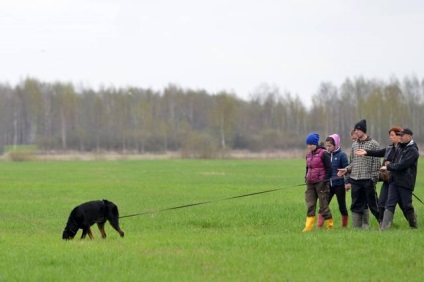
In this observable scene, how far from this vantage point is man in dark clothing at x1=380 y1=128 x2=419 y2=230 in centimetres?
1422

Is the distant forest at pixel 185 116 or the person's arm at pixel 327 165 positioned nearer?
the person's arm at pixel 327 165

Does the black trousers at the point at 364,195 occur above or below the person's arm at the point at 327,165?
below

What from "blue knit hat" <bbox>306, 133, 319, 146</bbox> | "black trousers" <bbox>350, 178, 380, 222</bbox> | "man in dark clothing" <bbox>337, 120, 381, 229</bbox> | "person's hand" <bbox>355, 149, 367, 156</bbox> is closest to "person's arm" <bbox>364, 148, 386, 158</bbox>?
"person's hand" <bbox>355, 149, 367, 156</bbox>

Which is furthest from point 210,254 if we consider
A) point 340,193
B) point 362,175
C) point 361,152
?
point 340,193

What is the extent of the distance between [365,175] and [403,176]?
44.8 inches

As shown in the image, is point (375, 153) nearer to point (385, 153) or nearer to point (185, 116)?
point (385, 153)

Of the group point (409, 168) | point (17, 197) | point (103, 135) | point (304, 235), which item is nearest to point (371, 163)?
point (409, 168)

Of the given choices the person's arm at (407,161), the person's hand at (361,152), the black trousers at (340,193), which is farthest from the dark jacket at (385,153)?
the black trousers at (340,193)

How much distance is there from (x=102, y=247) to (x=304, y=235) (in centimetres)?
376

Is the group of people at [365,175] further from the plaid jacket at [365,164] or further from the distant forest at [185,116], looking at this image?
the distant forest at [185,116]

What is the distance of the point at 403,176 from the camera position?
14305 millimetres

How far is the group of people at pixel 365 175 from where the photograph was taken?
14359 millimetres

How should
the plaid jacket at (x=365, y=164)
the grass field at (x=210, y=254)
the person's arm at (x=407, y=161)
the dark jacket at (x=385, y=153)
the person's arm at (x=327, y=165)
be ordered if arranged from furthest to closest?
1. the person's arm at (x=327, y=165)
2. the plaid jacket at (x=365, y=164)
3. the dark jacket at (x=385, y=153)
4. the person's arm at (x=407, y=161)
5. the grass field at (x=210, y=254)

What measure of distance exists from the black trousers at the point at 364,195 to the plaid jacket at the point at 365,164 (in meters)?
0.12
